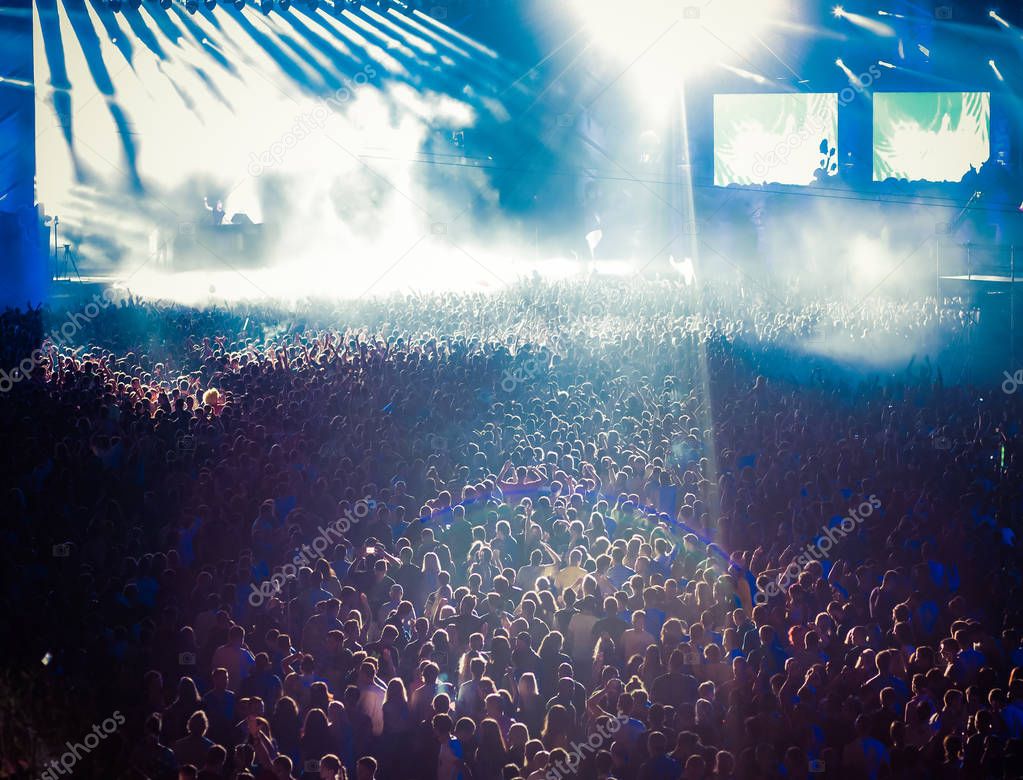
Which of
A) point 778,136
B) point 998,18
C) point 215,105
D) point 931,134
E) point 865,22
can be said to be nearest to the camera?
point 215,105

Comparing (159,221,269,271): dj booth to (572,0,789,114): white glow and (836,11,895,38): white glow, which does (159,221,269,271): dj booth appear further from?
(836,11,895,38): white glow

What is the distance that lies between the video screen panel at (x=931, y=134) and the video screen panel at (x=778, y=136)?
3.68 ft

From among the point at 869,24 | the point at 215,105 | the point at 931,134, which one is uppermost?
the point at 869,24

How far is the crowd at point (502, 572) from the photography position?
150 inches

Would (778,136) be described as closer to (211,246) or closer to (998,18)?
(998,18)

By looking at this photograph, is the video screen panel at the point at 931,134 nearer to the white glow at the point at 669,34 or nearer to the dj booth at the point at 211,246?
the white glow at the point at 669,34

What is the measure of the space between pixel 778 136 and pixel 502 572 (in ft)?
59.1

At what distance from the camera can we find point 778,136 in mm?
20766

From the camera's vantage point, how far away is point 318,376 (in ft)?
33.1

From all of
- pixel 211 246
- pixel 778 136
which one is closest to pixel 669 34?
pixel 778 136

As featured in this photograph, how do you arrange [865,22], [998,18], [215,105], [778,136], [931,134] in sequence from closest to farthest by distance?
[215,105] < [998,18] < [865,22] < [931,134] < [778,136]

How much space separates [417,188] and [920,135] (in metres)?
11.6

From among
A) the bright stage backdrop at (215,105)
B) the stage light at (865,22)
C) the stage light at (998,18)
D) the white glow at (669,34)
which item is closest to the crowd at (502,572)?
the bright stage backdrop at (215,105)

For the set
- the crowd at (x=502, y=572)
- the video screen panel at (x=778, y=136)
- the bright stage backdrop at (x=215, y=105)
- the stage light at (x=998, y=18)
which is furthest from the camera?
the video screen panel at (x=778, y=136)
